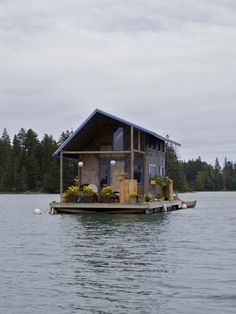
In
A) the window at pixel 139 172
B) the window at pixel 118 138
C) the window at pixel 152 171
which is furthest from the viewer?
the window at pixel 152 171

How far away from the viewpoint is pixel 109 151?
3894 centimetres

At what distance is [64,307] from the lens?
12.2 meters

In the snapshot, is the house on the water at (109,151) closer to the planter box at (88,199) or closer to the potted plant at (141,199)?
the potted plant at (141,199)

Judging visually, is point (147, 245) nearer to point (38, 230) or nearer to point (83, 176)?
point (38, 230)

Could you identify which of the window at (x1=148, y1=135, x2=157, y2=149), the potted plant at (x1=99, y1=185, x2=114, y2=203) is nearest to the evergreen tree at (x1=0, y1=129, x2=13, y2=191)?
the window at (x1=148, y1=135, x2=157, y2=149)

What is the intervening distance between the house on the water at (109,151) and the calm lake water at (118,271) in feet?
44.6

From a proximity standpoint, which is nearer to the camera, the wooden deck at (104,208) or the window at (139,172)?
the wooden deck at (104,208)

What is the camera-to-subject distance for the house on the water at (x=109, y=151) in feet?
130

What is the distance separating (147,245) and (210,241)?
2.81 metres

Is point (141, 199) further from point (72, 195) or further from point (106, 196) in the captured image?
point (72, 195)

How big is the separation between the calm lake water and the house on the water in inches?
535

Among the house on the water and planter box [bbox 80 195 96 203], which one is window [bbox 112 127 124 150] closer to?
the house on the water

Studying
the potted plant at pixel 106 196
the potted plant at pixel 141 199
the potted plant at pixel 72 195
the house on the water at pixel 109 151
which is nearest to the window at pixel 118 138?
the house on the water at pixel 109 151

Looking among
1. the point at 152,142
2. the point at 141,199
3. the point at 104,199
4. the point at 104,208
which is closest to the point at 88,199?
the point at 104,199
